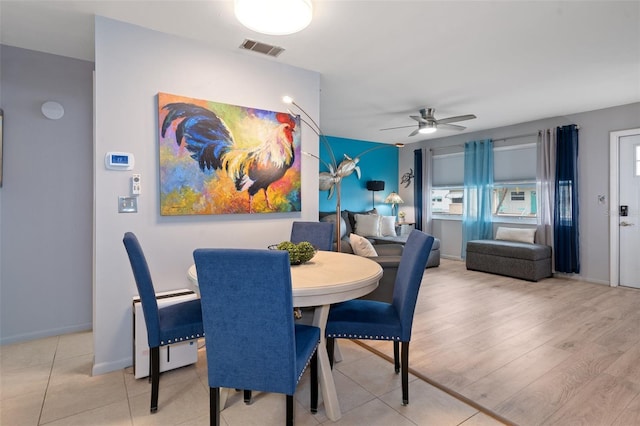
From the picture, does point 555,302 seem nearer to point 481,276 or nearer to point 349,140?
point 481,276

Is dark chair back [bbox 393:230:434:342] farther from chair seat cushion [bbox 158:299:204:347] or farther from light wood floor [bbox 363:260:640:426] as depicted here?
chair seat cushion [bbox 158:299:204:347]

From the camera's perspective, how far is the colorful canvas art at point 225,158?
8.21ft

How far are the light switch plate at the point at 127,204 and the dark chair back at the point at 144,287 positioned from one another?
0.69 metres

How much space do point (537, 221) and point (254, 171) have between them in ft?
15.3

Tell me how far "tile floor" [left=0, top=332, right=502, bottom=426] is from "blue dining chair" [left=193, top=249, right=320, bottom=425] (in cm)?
45

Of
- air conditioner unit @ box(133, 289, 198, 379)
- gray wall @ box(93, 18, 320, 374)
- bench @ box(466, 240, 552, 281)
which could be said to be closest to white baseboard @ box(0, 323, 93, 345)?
gray wall @ box(93, 18, 320, 374)

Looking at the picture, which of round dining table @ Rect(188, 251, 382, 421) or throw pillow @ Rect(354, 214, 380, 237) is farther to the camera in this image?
throw pillow @ Rect(354, 214, 380, 237)

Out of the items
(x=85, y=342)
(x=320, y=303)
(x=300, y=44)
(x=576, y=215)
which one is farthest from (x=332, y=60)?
(x=576, y=215)

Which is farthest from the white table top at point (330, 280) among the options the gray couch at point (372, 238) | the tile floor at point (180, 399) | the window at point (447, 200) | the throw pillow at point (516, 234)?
the window at point (447, 200)

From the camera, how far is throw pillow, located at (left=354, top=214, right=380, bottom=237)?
5.91 metres

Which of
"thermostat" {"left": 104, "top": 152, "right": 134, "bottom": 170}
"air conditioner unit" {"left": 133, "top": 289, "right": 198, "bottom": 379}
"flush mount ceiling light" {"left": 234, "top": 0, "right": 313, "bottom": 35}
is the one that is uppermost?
"flush mount ceiling light" {"left": 234, "top": 0, "right": 313, "bottom": 35}

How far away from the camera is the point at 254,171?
286 centimetres

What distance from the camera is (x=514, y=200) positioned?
18.8ft

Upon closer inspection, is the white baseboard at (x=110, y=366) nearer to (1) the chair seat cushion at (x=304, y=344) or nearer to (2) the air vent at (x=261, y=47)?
(1) the chair seat cushion at (x=304, y=344)
